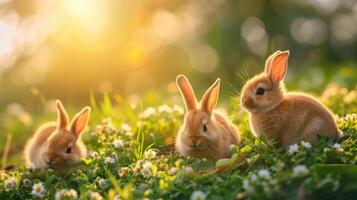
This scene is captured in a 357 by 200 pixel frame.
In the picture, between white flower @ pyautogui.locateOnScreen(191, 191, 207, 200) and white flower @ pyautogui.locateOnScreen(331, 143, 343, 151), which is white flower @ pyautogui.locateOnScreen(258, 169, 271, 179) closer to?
white flower @ pyautogui.locateOnScreen(191, 191, 207, 200)

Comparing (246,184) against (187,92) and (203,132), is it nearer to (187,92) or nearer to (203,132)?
(203,132)

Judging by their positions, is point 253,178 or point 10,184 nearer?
point 253,178

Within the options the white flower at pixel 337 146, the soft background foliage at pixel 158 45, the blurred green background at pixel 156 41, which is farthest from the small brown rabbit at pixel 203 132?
the blurred green background at pixel 156 41

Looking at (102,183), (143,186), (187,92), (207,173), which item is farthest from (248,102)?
(102,183)

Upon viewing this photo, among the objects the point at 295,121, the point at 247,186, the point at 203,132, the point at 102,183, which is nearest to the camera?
the point at 247,186

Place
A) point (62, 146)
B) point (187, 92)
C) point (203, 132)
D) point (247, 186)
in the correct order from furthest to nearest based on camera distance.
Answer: point (62, 146), point (187, 92), point (203, 132), point (247, 186)

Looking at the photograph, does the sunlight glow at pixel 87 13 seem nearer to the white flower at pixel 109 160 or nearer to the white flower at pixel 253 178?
the white flower at pixel 109 160

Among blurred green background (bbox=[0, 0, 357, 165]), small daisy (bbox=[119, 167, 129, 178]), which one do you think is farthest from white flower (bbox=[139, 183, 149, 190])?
blurred green background (bbox=[0, 0, 357, 165])

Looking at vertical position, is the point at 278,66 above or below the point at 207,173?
above
